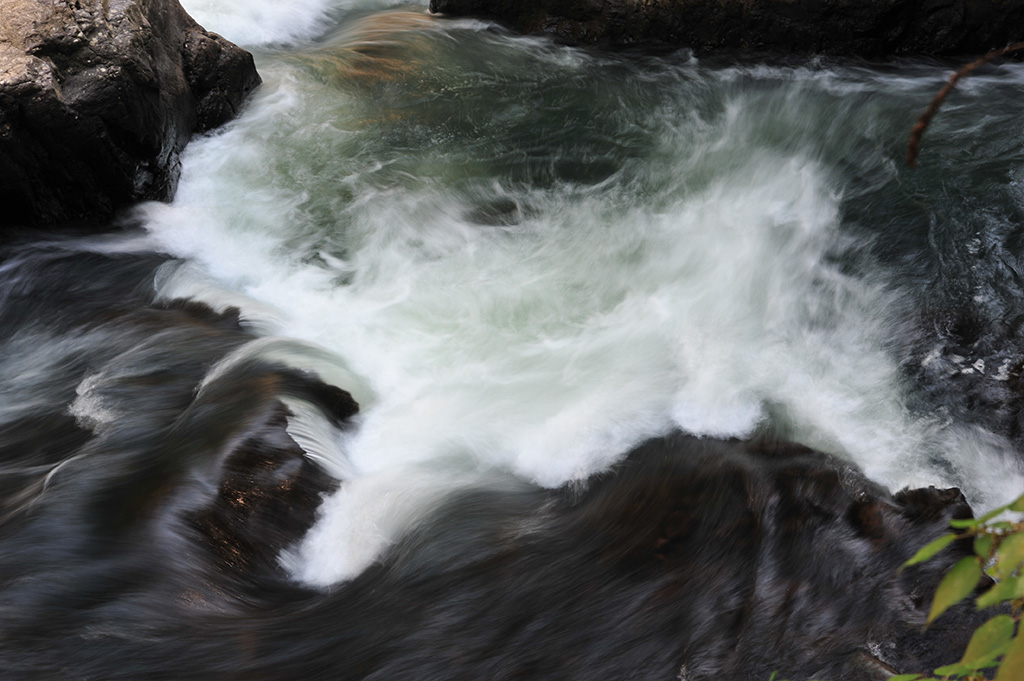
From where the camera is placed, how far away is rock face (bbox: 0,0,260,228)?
5270 millimetres

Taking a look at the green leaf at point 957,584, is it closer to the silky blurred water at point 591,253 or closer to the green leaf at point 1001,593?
the green leaf at point 1001,593

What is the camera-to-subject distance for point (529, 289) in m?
5.36

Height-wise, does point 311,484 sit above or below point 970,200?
below

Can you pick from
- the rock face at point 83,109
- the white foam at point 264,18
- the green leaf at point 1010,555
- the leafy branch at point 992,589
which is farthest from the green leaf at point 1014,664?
the white foam at point 264,18

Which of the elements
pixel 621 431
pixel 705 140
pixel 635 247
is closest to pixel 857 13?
pixel 705 140

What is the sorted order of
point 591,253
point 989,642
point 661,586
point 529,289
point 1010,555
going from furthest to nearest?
point 591,253 < point 529,289 < point 661,586 < point 989,642 < point 1010,555

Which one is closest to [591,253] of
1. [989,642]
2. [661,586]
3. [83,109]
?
[661,586]

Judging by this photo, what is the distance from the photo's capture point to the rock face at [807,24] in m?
7.44

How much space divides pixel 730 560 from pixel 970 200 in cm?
354

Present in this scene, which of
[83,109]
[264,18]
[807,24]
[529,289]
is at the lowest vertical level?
[529,289]

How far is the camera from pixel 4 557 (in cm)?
343

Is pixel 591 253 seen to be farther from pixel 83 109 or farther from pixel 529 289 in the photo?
pixel 83 109

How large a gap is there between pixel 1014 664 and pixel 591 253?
4.56 m

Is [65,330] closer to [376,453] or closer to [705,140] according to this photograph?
[376,453]
